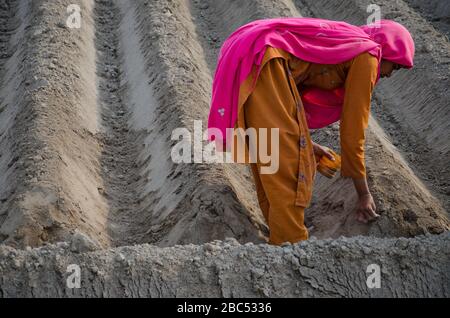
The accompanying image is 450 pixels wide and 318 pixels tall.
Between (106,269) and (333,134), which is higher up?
(106,269)

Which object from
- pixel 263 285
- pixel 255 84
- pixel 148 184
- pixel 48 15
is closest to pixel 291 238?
pixel 263 285

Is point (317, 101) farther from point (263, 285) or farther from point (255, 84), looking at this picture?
point (263, 285)

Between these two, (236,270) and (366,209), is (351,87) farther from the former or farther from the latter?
(236,270)

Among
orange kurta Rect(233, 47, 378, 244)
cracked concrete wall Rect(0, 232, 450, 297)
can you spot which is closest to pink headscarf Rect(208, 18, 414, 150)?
orange kurta Rect(233, 47, 378, 244)

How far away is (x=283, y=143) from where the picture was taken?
4.14 m

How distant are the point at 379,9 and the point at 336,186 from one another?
3.64 m

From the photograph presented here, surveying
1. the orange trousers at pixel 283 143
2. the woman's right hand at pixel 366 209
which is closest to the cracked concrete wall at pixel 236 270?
the orange trousers at pixel 283 143

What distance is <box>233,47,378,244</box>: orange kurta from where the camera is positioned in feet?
13.6

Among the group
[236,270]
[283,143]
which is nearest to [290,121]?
[283,143]

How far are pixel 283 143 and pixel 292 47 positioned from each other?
51 cm

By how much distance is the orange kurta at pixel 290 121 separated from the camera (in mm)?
4156

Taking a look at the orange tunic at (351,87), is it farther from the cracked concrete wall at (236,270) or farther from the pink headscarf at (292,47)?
the cracked concrete wall at (236,270)

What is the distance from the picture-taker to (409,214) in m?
4.70

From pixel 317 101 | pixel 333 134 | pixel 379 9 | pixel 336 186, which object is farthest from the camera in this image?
pixel 379 9
